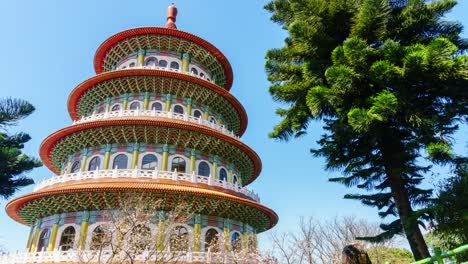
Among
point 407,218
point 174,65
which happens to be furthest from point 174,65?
point 407,218

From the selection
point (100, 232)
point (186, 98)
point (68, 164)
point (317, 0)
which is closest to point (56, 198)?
point (100, 232)

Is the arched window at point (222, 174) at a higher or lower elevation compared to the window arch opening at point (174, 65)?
lower

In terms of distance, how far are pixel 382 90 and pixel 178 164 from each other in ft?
51.5

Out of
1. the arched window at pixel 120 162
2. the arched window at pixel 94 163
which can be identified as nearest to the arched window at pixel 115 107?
the arched window at pixel 94 163

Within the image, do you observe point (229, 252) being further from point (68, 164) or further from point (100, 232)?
point (68, 164)

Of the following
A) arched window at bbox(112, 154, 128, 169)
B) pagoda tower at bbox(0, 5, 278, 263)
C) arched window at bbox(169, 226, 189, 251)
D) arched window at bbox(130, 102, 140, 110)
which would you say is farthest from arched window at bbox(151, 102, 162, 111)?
arched window at bbox(169, 226, 189, 251)

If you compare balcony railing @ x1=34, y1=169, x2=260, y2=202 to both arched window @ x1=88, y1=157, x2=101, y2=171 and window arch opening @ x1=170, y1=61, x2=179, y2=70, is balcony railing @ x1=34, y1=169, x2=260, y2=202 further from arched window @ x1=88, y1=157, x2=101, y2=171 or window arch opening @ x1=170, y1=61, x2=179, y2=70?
window arch opening @ x1=170, y1=61, x2=179, y2=70

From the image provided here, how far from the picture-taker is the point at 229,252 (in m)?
18.0

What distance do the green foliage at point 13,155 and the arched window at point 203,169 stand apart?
13.5 meters

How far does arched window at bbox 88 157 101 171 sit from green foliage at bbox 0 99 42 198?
274 inches

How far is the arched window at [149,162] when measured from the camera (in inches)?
862

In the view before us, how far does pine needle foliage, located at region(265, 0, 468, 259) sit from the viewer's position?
8.69 m

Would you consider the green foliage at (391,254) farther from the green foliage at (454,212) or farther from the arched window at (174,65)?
the green foliage at (454,212)

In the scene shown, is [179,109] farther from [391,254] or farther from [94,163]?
[391,254]
